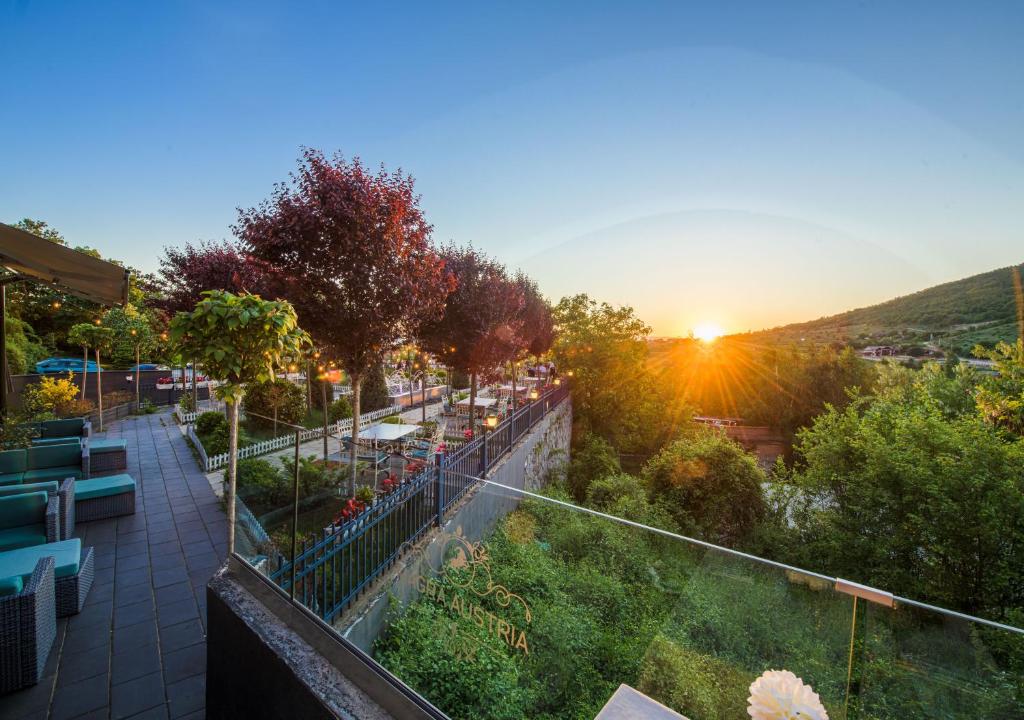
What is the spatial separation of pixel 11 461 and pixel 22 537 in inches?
107

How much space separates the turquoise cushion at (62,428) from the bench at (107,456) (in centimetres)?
123

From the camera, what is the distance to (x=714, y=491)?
39.9 feet

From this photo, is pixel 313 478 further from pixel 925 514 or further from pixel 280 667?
pixel 925 514

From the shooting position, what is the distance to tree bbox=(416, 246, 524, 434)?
898cm

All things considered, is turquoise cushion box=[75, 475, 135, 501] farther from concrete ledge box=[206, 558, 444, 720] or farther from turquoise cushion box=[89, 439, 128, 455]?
concrete ledge box=[206, 558, 444, 720]

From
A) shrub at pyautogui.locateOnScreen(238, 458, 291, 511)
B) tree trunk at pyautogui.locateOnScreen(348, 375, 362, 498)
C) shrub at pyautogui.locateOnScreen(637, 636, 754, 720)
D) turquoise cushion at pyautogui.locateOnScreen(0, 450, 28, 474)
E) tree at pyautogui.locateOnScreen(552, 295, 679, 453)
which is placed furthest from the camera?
tree at pyautogui.locateOnScreen(552, 295, 679, 453)

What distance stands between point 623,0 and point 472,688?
38.3 feet

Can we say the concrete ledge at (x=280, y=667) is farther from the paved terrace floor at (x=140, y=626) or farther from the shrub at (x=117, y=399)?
the shrub at (x=117, y=399)

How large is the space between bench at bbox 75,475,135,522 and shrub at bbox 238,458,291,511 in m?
1.35

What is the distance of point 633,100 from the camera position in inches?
419

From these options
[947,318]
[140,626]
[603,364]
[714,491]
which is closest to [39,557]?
[140,626]

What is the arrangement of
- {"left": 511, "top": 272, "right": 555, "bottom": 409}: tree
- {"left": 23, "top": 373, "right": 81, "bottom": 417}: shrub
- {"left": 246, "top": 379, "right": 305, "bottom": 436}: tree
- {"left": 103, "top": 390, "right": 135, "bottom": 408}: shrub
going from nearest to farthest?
{"left": 23, "top": 373, "right": 81, "bottom": 417}: shrub → {"left": 246, "top": 379, "right": 305, "bottom": 436}: tree → {"left": 511, "top": 272, "right": 555, "bottom": 409}: tree → {"left": 103, "top": 390, "right": 135, "bottom": 408}: shrub

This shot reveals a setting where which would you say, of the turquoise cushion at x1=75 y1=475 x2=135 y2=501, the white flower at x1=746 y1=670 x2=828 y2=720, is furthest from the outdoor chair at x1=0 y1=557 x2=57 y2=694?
the white flower at x1=746 y1=670 x2=828 y2=720

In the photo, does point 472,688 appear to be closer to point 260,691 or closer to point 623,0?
point 260,691
